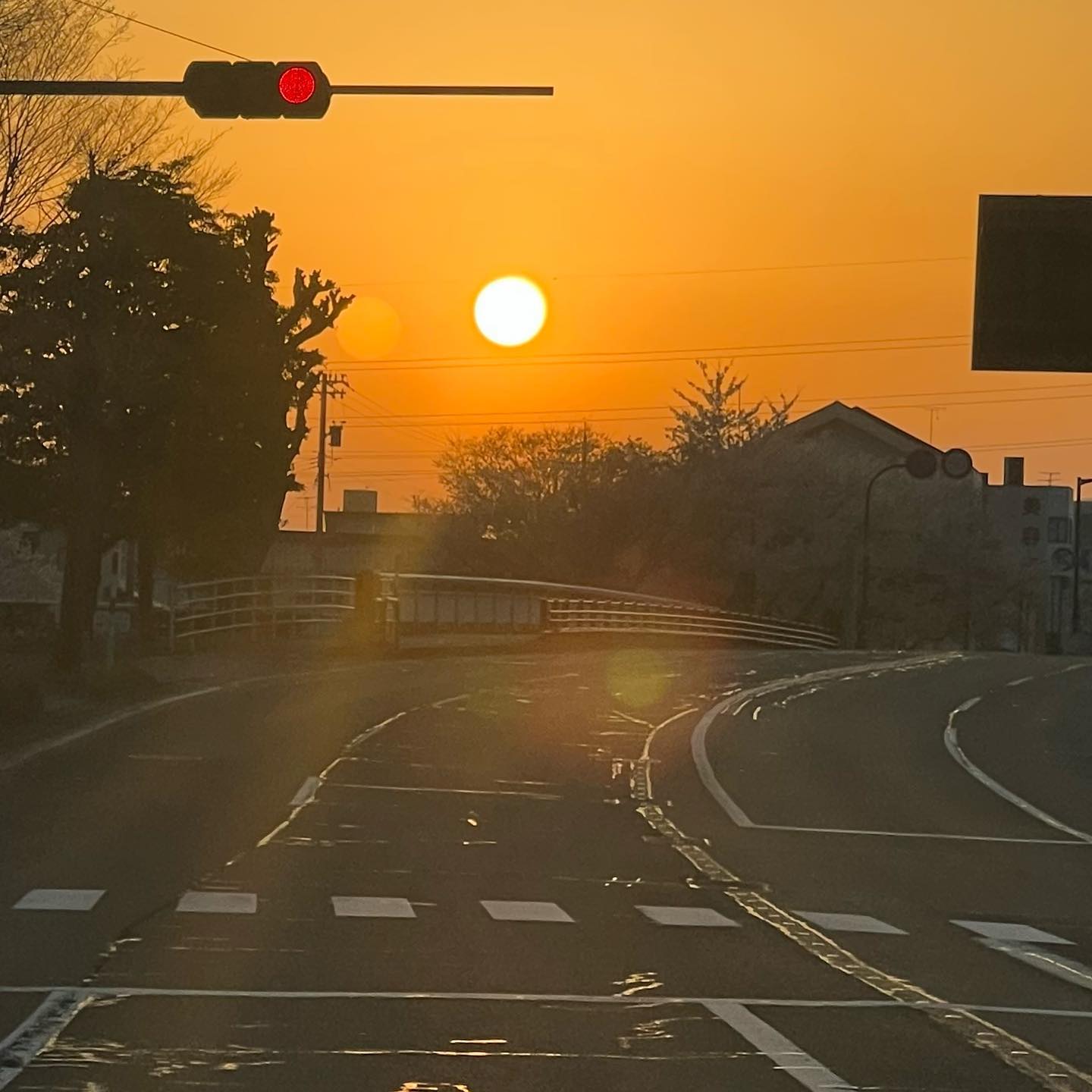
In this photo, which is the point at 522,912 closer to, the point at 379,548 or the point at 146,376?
the point at 146,376

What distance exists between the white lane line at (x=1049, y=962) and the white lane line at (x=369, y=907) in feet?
11.2

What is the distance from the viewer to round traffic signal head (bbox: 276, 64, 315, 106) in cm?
1523

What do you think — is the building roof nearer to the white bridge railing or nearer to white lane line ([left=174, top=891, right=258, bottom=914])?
the white bridge railing

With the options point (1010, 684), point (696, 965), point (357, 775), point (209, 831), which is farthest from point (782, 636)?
point (696, 965)

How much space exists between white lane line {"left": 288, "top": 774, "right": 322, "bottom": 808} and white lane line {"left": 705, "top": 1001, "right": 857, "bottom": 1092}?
9.75 meters

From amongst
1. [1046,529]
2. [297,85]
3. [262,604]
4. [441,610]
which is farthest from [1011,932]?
[1046,529]

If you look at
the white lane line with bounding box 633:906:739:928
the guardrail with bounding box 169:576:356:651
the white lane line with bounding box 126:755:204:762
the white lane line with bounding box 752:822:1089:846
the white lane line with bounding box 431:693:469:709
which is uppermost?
the guardrail with bounding box 169:576:356:651

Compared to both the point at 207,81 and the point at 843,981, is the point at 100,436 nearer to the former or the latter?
the point at 207,81

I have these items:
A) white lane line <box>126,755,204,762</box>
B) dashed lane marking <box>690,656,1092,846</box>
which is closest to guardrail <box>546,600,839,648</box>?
dashed lane marking <box>690,656,1092,846</box>

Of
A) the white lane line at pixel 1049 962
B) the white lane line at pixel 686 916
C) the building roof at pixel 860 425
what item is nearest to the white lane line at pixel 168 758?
the white lane line at pixel 686 916

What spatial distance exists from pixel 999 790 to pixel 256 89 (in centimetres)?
1285

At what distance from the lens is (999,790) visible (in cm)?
2403

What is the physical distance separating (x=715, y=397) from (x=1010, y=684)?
44.3 m

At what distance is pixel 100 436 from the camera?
34.9 m
